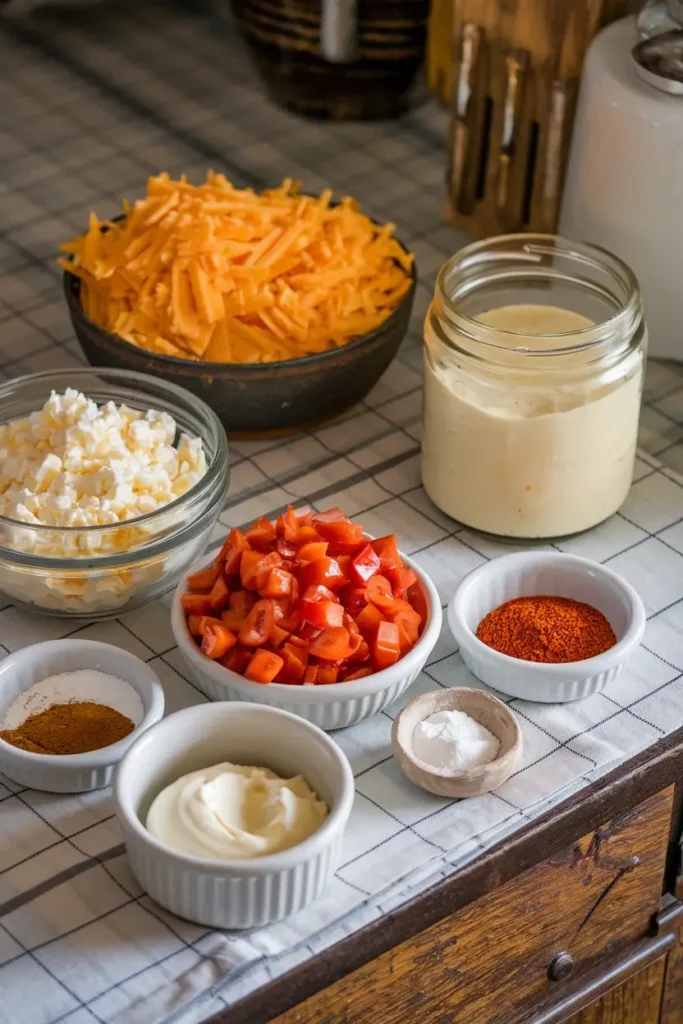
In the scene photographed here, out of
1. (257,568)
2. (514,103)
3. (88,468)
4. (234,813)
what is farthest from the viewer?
(514,103)

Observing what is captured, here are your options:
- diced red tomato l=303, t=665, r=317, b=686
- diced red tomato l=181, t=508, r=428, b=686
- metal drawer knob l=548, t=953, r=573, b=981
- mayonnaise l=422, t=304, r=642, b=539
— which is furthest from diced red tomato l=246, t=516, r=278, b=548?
metal drawer knob l=548, t=953, r=573, b=981

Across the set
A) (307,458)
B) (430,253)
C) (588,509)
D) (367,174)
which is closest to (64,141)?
(367,174)

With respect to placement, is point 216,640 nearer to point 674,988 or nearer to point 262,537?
point 262,537

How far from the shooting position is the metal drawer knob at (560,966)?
3.26 ft

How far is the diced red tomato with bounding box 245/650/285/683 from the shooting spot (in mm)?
910

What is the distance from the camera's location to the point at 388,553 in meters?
0.98

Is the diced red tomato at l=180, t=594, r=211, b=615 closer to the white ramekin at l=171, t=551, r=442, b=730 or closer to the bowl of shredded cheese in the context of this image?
the white ramekin at l=171, t=551, r=442, b=730

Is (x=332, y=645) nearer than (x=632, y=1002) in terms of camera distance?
Yes

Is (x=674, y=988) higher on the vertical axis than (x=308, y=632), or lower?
lower

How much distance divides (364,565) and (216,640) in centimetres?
11

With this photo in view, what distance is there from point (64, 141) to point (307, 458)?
72cm

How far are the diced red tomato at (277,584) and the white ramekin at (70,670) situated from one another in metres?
0.10

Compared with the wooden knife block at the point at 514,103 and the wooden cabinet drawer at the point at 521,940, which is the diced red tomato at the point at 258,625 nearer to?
the wooden cabinet drawer at the point at 521,940

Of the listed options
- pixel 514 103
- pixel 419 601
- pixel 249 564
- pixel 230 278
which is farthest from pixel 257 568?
pixel 514 103
